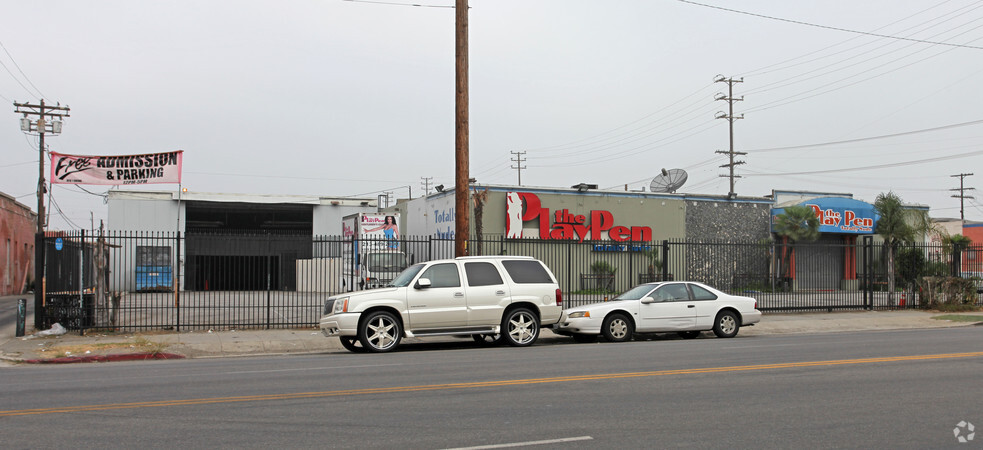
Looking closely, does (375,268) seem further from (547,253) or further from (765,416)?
(765,416)

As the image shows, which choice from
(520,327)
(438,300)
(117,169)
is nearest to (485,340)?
(520,327)

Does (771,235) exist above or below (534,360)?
above

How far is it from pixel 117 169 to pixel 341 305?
28.5 feet

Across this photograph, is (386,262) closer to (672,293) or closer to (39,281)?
(39,281)

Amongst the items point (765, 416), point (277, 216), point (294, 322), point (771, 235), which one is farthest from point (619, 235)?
point (765, 416)

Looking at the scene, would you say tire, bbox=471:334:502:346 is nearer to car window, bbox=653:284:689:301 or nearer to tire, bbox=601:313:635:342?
tire, bbox=601:313:635:342

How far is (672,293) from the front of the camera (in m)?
16.8

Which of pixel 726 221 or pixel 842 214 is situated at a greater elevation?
pixel 842 214

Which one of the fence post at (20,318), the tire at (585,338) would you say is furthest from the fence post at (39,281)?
the tire at (585,338)

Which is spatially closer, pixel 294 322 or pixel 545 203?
pixel 294 322

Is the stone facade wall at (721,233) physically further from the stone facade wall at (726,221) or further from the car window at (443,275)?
the car window at (443,275)

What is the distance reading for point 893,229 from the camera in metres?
29.4

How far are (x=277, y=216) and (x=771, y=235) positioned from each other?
97.1 feet

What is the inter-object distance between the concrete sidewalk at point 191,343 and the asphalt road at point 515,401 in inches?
A: 47.1
